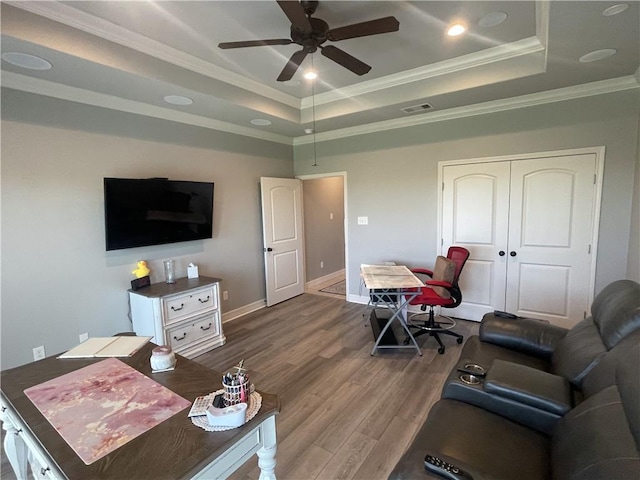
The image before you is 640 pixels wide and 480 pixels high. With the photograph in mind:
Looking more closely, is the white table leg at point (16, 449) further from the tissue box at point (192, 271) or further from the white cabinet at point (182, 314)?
the tissue box at point (192, 271)

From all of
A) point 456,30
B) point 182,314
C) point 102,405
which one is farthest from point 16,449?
point 456,30

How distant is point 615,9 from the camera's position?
190cm

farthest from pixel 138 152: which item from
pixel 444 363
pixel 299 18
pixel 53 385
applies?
pixel 444 363

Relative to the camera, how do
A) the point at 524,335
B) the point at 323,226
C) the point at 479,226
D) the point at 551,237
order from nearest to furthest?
the point at 524,335, the point at 551,237, the point at 479,226, the point at 323,226

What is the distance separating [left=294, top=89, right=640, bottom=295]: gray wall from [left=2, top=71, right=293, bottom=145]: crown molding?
5.40 ft

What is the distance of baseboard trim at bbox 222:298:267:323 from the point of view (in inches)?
173

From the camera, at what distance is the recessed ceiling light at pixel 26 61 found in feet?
7.21

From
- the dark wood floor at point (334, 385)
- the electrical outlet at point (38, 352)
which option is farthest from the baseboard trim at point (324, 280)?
the electrical outlet at point (38, 352)

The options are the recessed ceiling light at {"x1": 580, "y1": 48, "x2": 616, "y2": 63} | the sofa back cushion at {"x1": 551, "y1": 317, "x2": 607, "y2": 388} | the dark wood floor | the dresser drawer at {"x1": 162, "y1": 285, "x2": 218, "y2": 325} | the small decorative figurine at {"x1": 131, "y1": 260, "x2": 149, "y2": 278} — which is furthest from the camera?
the small decorative figurine at {"x1": 131, "y1": 260, "x2": 149, "y2": 278}

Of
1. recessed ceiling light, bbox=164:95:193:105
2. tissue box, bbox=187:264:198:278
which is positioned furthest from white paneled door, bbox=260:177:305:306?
recessed ceiling light, bbox=164:95:193:105

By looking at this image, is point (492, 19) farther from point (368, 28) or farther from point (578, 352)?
point (578, 352)

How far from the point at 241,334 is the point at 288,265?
1577mm

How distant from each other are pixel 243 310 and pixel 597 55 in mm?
4691

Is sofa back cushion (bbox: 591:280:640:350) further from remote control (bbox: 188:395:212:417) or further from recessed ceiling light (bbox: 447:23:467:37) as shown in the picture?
recessed ceiling light (bbox: 447:23:467:37)
